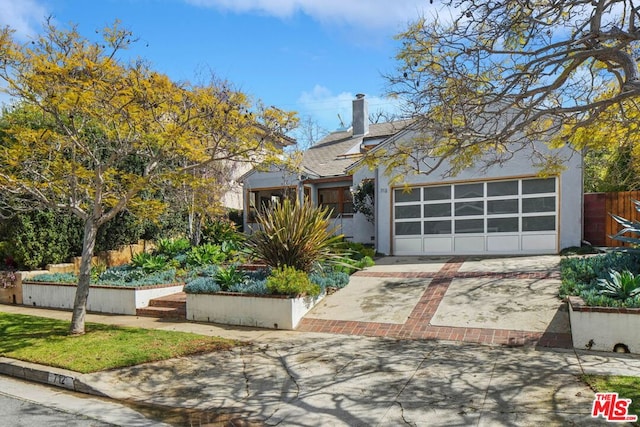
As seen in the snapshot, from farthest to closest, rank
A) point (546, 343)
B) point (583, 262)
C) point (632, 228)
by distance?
point (583, 262) < point (632, 228) < point (546, 343)

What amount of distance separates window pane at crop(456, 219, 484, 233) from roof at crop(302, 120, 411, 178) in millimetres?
5002

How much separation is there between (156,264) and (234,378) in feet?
25.3

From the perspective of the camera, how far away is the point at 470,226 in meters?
14.8

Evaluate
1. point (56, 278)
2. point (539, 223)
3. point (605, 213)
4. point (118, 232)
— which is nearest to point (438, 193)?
point (539, 223)

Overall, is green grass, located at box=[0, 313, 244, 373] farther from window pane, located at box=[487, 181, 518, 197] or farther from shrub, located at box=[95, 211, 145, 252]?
window pane, located at box=[487, 181, 518, 197]

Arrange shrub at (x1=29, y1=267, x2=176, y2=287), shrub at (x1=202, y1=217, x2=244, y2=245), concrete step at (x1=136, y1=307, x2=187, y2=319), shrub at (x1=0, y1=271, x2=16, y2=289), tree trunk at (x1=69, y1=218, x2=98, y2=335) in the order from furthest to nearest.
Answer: shrub at (x1=202, y1=217, x2=244, y2=245) < shrub at (x1=0, y1=271, x2=16, y2=289) < shrub at (x1=29, y1=267, x2=176, y2=287) < concrete step at (x1=136, y1=307, x2=187, y2=319) < tree trunk at (x1=69, y1=218, x2=98, y2=335)

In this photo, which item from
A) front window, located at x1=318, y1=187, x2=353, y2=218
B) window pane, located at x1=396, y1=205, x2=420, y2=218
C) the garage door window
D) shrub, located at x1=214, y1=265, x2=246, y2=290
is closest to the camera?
shrub, located at x1=214, y1=265, x2=246, y2=290

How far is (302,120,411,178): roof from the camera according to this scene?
64.0ft

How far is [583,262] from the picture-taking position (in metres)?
9.55

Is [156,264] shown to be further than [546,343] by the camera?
Yes

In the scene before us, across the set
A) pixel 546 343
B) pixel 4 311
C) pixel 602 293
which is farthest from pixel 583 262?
pixel 4 311

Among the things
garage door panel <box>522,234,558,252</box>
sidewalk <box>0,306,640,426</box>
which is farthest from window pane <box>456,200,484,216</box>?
sidewalk <box>0,306,640,426</box>

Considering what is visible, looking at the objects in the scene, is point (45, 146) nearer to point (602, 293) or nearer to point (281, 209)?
point (281, 209)

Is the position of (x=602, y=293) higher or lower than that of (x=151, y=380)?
higher
